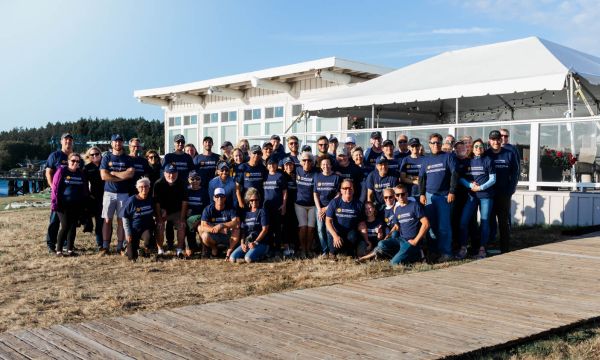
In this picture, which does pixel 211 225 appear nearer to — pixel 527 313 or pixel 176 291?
pixel 176 291

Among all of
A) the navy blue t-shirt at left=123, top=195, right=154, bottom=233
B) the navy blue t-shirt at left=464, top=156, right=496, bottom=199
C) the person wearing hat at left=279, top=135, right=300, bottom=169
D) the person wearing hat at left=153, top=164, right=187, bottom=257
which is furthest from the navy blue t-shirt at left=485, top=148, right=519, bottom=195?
the navy blue t-shirt at left=123, top=195, right=154, bottom=233

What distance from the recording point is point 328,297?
17.2ft

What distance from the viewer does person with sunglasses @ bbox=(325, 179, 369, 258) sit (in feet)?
25.4

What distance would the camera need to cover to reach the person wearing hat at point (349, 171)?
823 cm

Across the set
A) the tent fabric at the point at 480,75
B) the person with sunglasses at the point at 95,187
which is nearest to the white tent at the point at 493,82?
the tent fabric at the point at 480,75

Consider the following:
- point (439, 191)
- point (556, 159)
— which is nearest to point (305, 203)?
point (439, 191)

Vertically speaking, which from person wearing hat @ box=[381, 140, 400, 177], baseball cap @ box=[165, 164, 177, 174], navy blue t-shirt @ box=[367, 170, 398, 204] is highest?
person wearing hat @ box=[381, 140, 400, 177]

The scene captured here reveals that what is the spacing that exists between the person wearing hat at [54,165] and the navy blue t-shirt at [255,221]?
2840mm

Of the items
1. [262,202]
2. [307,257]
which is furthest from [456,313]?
[262,202]

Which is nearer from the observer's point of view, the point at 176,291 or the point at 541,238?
the point at 176,291

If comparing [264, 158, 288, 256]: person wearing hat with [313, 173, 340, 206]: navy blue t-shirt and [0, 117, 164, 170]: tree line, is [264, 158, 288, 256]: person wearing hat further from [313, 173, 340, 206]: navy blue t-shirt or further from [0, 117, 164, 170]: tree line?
[0, 117, 164, 170]: tree line

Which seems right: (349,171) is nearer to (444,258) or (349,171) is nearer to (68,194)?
(444,258)

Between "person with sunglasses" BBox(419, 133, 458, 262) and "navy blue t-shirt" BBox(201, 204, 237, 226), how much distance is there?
2.58m

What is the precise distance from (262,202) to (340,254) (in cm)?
137
